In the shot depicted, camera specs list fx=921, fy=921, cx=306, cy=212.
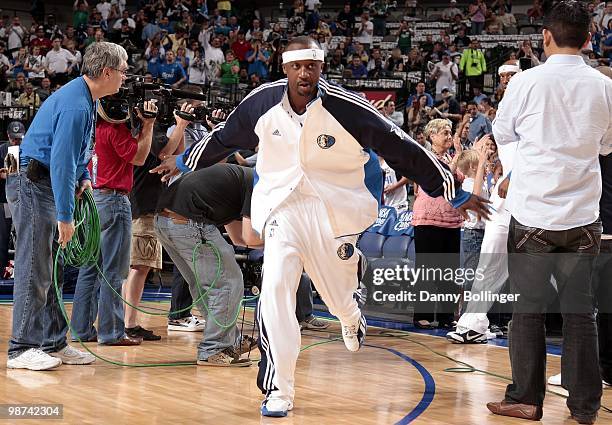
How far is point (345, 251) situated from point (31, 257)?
216 centimetres

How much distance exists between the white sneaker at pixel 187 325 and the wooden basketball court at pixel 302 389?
0.80 m

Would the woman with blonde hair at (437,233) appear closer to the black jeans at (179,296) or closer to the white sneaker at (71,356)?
the black jeans at (179,296)

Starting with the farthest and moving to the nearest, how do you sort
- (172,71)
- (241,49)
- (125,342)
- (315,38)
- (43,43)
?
(315,38) → (241,49) → (43,43) → (172,71) → (125,342)

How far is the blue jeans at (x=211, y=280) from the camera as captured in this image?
22.1 ft

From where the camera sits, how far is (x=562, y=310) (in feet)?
16.5

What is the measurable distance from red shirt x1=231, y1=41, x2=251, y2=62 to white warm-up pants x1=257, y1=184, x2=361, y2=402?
56.5ft

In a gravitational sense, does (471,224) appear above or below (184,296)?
above

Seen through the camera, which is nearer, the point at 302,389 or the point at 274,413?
the point at 274,413

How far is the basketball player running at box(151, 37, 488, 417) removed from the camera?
5.07 metres

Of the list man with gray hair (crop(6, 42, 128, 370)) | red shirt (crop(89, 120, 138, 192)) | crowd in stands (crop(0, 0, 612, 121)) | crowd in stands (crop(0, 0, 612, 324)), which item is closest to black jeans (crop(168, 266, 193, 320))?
red shirt (crop(89, 120, 138, 192))

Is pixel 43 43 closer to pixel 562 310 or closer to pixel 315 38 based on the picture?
pixel 315 38

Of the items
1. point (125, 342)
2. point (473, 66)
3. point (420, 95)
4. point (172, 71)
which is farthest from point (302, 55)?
point (172, 71)

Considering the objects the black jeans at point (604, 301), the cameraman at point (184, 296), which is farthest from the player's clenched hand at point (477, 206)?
the cameraman at point (184, 296)

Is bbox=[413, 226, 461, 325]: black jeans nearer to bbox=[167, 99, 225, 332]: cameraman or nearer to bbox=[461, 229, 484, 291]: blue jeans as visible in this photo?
bbox=[461, 229, 484, 291]: blue jeans
